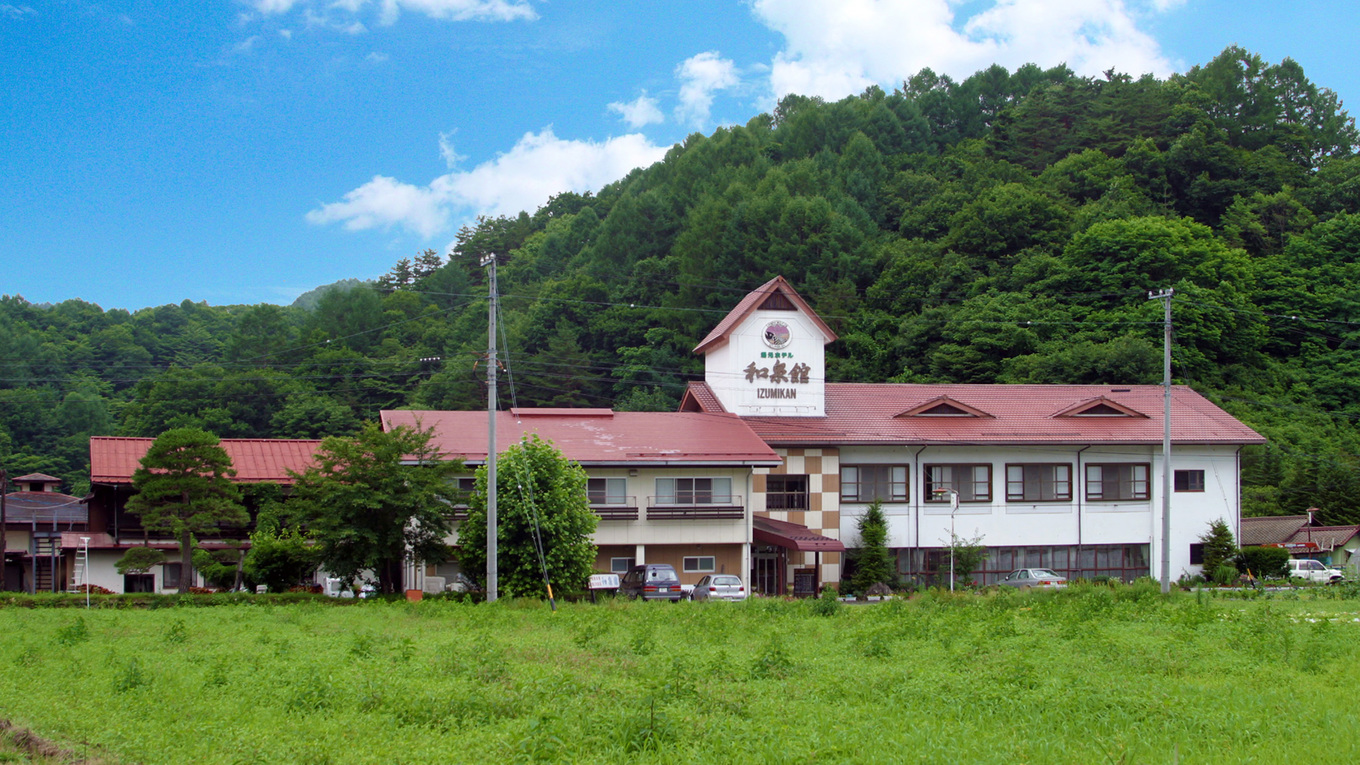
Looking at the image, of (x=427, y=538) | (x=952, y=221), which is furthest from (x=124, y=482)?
(x=952, y=221)

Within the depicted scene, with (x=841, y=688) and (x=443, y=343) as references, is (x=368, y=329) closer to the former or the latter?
(x=443, y=343)

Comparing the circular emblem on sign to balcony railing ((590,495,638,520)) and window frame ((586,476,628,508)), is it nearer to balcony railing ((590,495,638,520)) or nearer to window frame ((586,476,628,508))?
window frame ((586,476,628,508))

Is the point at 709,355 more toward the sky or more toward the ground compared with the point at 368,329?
more toward the ground

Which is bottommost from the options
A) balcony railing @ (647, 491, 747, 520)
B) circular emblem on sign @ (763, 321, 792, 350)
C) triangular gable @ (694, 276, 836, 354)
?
balcony railing @ (647, 491, 747, 520)

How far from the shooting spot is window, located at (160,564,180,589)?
130 ft

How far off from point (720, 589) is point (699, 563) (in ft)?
17.9

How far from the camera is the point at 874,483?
125 feet

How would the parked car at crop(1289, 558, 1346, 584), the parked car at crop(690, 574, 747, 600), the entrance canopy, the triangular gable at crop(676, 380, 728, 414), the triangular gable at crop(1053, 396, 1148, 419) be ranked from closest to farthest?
the parked car at crop(690, 574, 747, 600)
the entrance canopy
the parked car at crop(1289, 558, 1346, 584)
the triangular gable at crop(1053, 396, 1148, 419)
the triangular gable at crop(676, 380, 728, 414)

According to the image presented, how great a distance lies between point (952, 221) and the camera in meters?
71.1

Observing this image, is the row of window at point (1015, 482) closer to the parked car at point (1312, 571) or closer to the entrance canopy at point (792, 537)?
the entrance canopy at point (792, 537)

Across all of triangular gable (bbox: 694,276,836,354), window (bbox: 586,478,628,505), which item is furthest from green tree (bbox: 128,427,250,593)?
triangular gable (bbox: 694,276,836,354)

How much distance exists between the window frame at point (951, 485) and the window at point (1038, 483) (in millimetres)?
843

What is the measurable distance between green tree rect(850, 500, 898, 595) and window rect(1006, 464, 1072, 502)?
566cm

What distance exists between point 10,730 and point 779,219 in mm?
64201
